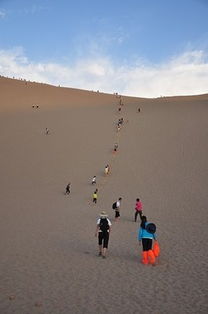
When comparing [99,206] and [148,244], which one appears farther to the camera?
[99,206]

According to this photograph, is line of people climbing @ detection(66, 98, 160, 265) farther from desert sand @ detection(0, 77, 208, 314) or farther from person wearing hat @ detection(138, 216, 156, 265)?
desert sand @ detection(0, 77, 208, 314)

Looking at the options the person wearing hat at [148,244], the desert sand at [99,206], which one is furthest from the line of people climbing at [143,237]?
the desert sand at [99,206]

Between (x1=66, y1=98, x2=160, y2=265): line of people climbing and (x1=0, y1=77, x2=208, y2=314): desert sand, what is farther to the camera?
(x1=66, y1=98, x2=160, y2=265): line of people climbing

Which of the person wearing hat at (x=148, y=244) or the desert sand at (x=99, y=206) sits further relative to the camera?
the person wearing hat at (x=148, y=244)

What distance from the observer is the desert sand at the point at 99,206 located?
7199 mm

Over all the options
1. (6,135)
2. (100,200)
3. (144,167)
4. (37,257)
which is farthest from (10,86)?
(37,257)

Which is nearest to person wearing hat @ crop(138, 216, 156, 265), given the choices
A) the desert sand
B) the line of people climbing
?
the line of people climbing

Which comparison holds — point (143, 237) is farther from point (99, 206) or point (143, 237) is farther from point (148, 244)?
point (99, 206)

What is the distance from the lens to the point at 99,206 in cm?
1948

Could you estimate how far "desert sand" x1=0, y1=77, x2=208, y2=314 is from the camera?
7.20m

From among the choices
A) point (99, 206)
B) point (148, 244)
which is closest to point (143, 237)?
point (148, 244)

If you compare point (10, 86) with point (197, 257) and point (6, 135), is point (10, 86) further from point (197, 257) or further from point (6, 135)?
point (197, 257)

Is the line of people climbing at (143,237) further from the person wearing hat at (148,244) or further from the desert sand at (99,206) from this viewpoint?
the desert sand at (99,206)

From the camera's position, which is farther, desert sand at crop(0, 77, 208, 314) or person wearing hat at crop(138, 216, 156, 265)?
person wearing hat at crop(138, 216, 156, 265)
